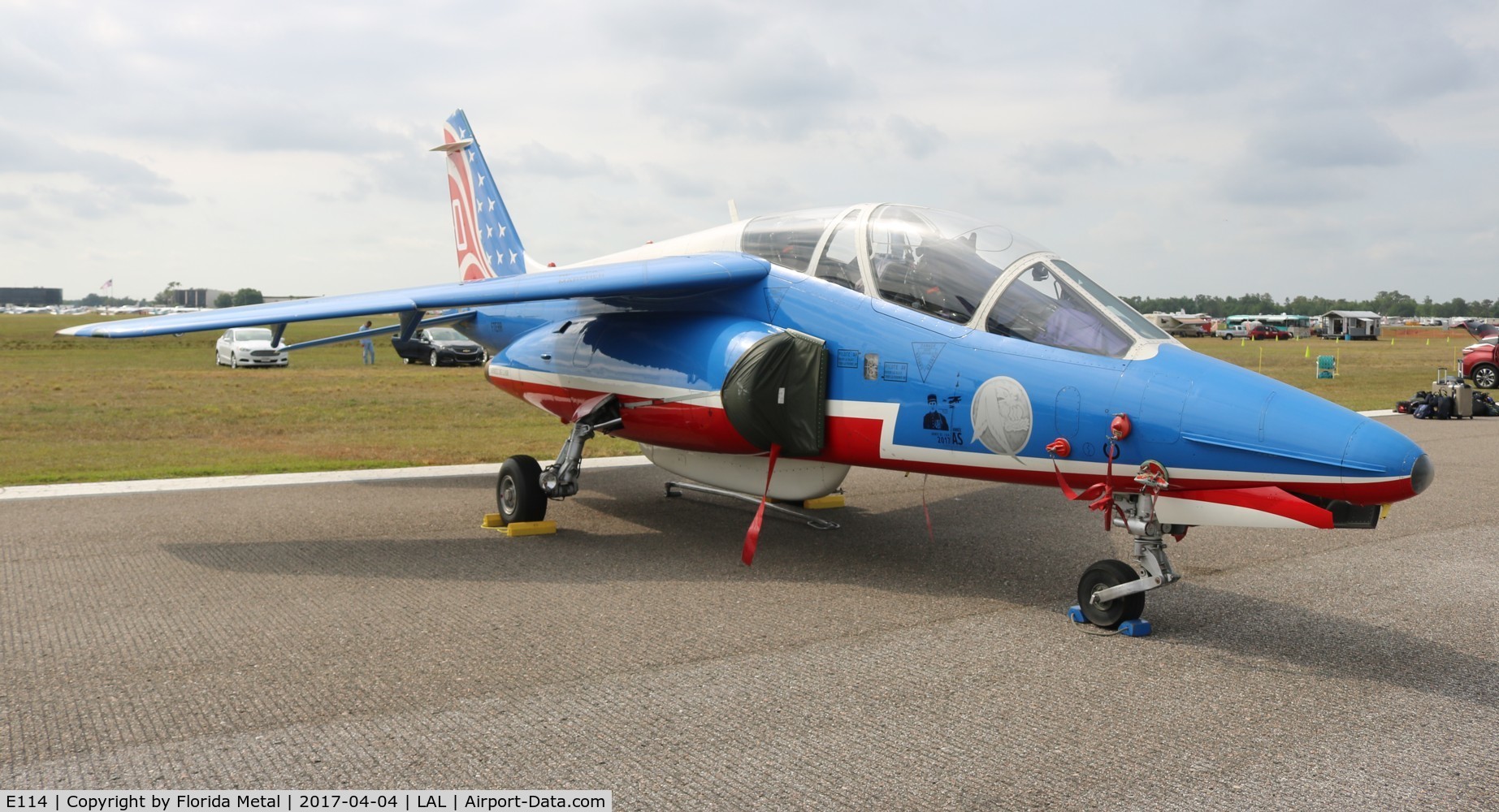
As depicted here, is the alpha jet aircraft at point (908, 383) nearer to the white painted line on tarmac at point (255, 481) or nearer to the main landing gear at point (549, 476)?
the main landing gear at point (549, 476)

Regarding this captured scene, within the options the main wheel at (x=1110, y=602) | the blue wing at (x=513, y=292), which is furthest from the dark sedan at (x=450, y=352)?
the main wheel at (x=1110, y=602)

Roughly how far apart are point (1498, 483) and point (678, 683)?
35.6ft

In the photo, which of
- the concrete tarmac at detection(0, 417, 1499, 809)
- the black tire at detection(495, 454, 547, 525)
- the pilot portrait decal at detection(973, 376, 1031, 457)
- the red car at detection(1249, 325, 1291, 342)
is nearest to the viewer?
the concrete tarmac at detection(0, 417, 1499, 809)

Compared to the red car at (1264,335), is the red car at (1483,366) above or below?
below

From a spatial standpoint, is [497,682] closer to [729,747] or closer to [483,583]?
[729,747]

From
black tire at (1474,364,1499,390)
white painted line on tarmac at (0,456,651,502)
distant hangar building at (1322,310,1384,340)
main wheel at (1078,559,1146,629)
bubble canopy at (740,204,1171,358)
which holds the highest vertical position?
distant hangar building at (1322,310,1384,340)

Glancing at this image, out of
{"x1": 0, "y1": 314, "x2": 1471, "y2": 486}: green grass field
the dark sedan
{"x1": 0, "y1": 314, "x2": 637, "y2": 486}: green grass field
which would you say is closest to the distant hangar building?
{"x1": 0, "y1": 314, "x2": 1471, "y2": 486}: green grass field

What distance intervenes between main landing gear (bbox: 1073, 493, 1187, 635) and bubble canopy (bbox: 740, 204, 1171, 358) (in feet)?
2.98

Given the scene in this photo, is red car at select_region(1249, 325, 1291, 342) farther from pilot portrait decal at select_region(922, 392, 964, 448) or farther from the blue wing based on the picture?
pilot portrait decal at select_region(922, 392, 964, 448)

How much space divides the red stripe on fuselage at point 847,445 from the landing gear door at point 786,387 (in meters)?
0.16

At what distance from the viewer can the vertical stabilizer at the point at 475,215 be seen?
1277cm

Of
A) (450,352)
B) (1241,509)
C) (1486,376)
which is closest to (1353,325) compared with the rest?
(1486,376)

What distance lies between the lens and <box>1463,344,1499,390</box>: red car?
29609 millimetres

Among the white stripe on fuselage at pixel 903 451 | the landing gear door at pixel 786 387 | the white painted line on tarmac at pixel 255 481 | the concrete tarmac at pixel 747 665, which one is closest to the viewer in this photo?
the concrete tarmac at pixel 747 665
